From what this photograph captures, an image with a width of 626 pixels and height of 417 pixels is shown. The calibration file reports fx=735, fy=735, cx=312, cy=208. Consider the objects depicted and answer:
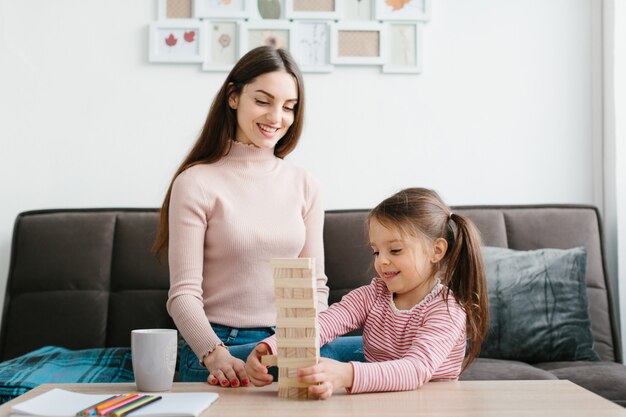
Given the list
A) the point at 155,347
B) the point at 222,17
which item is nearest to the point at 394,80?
the point at 222,17

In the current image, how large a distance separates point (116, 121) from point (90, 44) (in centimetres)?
30

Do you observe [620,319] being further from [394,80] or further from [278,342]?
[278,342]

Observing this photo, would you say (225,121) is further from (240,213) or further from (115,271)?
(115,271)

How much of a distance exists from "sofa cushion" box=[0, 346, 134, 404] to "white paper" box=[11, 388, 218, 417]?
2.51ft

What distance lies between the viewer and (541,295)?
7.59ft

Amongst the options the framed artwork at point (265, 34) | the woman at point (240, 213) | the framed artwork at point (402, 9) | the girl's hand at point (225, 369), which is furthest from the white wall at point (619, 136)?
the girl's hand at point (225, 369)

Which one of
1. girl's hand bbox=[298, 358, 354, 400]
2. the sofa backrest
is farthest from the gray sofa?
girl's hand bbox=[298, 358, 354, 400]

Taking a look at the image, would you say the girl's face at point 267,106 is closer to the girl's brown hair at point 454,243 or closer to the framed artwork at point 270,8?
the girl's brown hair at point 454,243

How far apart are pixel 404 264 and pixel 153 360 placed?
507 millimetres

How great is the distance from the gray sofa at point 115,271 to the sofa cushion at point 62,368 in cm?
16

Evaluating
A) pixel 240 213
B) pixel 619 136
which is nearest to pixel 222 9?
pixel 240 213

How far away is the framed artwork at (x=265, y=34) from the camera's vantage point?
2723 mm

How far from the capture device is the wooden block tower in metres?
1.09

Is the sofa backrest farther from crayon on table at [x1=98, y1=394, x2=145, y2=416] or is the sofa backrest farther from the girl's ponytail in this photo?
crayon on table at [x1=98, y1=394, x2=145, y2=416]
